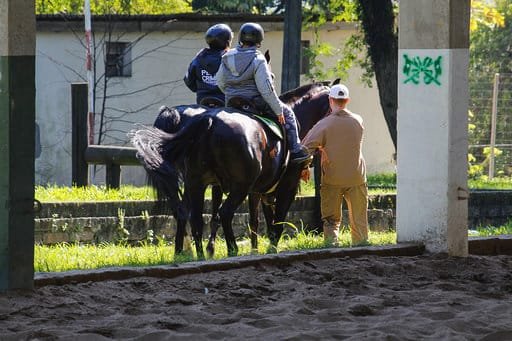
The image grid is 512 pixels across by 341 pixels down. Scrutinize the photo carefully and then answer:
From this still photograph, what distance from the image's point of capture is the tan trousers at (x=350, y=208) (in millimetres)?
14227

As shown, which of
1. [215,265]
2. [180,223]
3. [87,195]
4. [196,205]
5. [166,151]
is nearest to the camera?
[215,265]

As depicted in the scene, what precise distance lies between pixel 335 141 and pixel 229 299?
489 centimetres

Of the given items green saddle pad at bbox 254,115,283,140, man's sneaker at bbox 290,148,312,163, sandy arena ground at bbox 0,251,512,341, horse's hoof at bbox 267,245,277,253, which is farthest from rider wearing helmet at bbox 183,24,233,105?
sandy arena ground at bbox 0,251,512,341

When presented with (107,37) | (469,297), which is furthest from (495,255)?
(107,37)

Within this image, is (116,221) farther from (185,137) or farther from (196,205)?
(185,137)

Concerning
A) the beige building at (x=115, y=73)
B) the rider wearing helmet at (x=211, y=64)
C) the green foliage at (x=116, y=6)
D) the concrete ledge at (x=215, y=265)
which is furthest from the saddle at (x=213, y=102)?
the green foliage at (x=116, y=6)

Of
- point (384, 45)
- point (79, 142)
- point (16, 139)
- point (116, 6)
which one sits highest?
point (116, 6)

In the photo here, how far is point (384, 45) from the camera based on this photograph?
2552 cm

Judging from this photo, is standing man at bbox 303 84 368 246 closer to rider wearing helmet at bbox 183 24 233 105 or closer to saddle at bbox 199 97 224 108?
saddle at bbox 199 97 224 108

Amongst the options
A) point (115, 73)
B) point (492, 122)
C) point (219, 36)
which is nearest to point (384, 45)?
point (492, 122)

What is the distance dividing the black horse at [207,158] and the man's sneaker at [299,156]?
0.25 meters

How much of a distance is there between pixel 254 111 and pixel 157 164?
1442mm

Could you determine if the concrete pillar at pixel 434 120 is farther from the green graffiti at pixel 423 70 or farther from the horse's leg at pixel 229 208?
the horse's leg at pixel 229 208

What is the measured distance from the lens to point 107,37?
31828 mm
